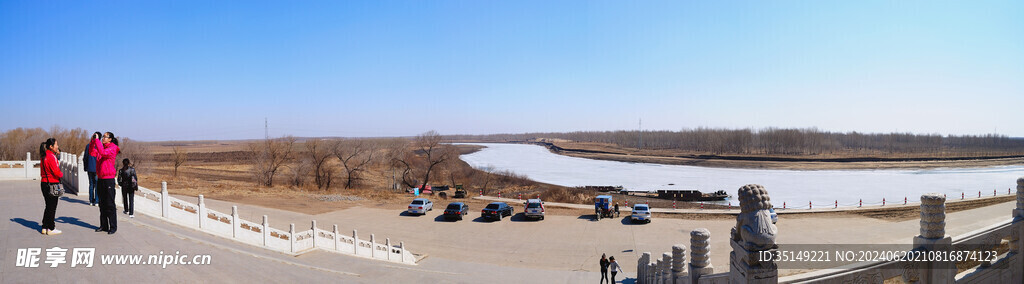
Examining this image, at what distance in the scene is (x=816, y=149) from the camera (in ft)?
417

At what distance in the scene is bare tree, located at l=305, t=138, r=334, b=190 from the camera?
46072 millimetres

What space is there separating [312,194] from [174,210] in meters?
24.7

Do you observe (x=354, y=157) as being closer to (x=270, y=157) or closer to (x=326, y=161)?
(x=326, y=161)

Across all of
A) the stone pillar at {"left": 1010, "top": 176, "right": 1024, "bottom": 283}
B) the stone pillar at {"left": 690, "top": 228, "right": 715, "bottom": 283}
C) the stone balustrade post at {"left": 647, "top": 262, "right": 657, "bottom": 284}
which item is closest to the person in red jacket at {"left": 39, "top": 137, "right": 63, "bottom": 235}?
the stone pillar at {"left": 690, "top": 228, "right": 715, "bottom": 283}

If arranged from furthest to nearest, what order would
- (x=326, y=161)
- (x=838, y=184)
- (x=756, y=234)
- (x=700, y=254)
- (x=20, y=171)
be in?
1. (x=838, y=184)
2. (x=326, y=161)
3. (x=20, y=171)
4. (x=700, y=254)
5. (x=756, y=234)

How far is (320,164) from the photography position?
46.4 m

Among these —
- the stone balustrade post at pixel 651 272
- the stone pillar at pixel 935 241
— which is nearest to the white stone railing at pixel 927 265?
the stone pillar at pixel 935 241

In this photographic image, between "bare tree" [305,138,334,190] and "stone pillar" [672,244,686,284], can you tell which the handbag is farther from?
"bare tree" [305,138,334,190]

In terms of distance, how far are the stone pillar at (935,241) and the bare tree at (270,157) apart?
49563mm

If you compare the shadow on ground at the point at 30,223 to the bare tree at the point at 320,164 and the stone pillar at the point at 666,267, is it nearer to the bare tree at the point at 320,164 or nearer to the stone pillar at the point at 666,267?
the stone pillar at the point at 666,267

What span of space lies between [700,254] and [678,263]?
4.56 feet

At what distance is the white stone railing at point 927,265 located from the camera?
5.04m

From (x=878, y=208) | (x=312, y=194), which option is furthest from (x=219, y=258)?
(x=878, y=208)

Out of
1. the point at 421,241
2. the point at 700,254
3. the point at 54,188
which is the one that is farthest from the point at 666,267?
the point at 421,241
